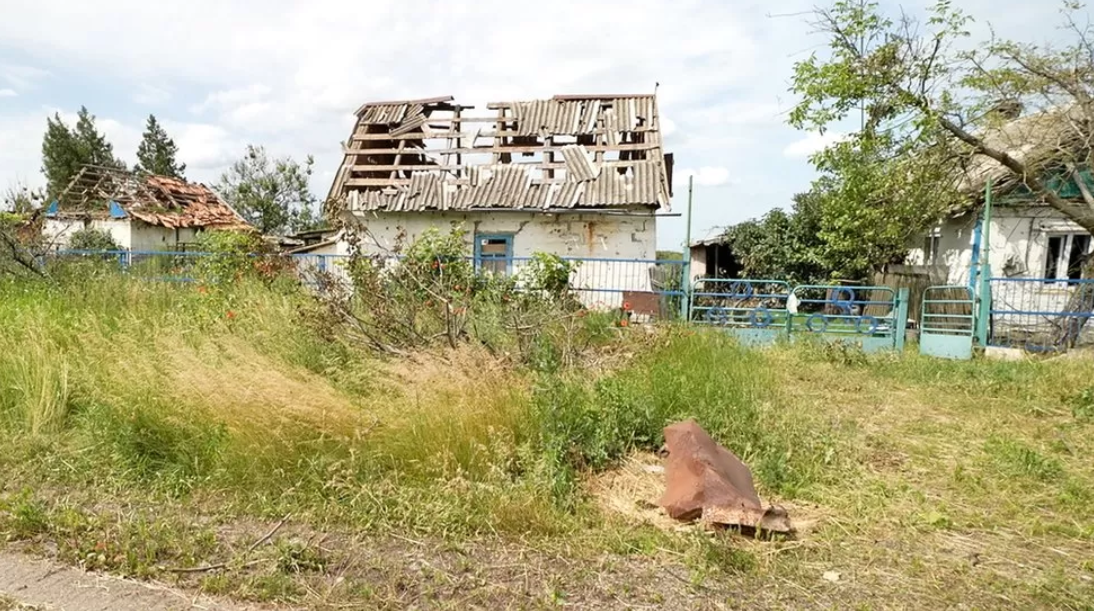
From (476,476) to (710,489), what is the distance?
140 cm

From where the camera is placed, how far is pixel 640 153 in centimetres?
1433

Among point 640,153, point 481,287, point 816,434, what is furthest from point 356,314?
point 640,153

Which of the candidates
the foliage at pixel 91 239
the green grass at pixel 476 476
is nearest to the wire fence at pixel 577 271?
the green grass at pixel 476 476

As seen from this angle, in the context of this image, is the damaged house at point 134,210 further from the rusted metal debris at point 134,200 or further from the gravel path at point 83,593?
the gravel path at point 83,593

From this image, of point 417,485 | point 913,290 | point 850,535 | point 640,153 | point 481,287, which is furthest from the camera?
point 640,153

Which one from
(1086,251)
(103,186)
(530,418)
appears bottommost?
(530,418)

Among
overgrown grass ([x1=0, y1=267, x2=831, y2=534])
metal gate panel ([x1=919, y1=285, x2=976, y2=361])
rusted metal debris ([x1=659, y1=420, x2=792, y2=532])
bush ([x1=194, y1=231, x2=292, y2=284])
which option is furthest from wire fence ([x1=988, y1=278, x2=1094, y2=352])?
bush ([x1=194, y1=231, x2=292, y2=284])

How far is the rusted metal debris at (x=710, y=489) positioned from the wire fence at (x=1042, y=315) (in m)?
7.19

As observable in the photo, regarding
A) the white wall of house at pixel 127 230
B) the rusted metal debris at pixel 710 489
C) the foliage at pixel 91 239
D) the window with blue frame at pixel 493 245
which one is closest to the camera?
the rusted metal debris at pixel 710 489

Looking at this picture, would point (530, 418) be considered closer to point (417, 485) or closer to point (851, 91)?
point (417, 485)

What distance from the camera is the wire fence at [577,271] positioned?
815 centimetres

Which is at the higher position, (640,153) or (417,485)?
(640,153)

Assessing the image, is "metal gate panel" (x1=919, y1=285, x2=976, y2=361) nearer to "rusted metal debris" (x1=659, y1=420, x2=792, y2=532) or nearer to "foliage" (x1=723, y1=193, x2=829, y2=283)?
"foliage" (x1=723, y1=193, x2=829, y2=283)

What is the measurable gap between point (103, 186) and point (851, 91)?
25.9 m
